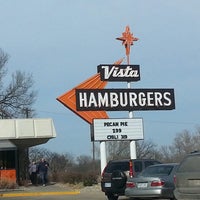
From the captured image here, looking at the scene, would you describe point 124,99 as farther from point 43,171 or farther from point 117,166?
point 117,166

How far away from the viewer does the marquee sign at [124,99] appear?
30.9 m

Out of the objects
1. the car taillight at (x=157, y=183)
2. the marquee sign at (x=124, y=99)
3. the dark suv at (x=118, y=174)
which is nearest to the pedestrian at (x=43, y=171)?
the marquee sign at (x=124, y=99)

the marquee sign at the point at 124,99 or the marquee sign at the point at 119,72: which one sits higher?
the marquee sign at the point at 119,72

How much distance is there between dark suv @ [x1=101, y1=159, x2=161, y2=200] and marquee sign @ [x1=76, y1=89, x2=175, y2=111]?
10.1 m

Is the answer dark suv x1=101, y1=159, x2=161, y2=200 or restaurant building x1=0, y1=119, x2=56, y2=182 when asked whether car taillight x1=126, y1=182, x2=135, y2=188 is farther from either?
restaurant building x1=0, y1=119, x2=56, y2=182

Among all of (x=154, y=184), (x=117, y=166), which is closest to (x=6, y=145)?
(x=117, y=166)

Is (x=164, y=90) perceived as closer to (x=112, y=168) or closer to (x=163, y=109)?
(x=163, y=109)

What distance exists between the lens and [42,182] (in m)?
33.5

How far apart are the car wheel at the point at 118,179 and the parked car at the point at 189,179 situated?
19.0 ft

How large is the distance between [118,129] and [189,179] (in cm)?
1624

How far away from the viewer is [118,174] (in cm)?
2019

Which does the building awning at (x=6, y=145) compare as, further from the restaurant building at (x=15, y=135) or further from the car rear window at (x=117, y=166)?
the car rear window at (x=117, y=166)

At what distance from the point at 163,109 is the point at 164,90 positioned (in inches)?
45.5

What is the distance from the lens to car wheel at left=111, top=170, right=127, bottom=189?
789 inches
